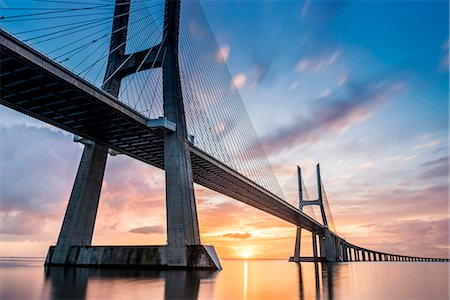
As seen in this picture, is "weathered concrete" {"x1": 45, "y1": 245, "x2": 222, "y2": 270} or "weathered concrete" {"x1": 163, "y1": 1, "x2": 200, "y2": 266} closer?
"weathered concrete" {"x1": 45, "y1": 245, "x2": 222, "y2": 270}

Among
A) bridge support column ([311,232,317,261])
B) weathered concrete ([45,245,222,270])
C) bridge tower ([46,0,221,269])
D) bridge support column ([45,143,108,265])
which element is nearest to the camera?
weathered concrete ([45,245,222,270])

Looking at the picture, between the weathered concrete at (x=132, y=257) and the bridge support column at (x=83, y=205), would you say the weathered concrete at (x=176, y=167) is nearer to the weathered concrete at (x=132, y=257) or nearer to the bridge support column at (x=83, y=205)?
the weathered concrete at (x=132, y=257)

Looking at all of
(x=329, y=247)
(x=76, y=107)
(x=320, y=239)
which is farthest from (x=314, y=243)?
(x=76, y=107)

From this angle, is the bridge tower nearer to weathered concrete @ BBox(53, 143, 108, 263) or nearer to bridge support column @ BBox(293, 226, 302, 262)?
weathered concrete @ BBox(53, 143, 108, 263)

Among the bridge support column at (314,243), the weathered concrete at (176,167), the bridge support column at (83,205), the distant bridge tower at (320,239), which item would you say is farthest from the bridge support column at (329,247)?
the bridge support column at (83,205)

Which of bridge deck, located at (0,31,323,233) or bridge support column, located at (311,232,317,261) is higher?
bridge deck, located at (0,31,323,233)

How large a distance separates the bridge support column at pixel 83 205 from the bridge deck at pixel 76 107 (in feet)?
5.99

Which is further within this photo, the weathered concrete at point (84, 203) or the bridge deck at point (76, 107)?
the weathered concrete at point (84, 203)

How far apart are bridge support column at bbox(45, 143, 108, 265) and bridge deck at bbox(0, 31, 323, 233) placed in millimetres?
1825

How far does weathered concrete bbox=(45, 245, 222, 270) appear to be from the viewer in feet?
89.8

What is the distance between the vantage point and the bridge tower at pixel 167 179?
28.0m

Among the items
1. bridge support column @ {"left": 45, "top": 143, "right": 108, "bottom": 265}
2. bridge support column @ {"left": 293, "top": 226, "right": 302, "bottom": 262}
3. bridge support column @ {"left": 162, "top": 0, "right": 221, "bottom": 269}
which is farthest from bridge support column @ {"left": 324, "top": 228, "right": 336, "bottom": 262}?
bridge support column @ {"left": 45, "top": 143, "right": 108, "bottom": 265}

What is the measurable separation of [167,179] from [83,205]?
8.44m

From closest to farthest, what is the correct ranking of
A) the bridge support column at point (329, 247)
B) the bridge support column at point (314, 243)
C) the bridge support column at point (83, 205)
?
1. the bridge support column at point (83, 205)
2. the bridge support column at point (329, 247)
3. the bridge support column at point (314, 243)
